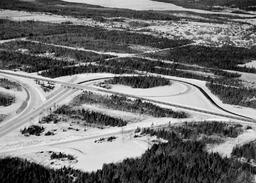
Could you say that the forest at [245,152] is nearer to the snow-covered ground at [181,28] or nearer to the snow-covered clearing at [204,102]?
the snow-covered clearing at [204,102]

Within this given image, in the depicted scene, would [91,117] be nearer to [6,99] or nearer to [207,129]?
[6,99]

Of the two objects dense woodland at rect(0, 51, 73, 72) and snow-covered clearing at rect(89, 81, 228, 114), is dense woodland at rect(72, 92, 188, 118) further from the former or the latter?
dense woodland at rect(0, 51, 73, 72)

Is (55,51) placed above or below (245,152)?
above

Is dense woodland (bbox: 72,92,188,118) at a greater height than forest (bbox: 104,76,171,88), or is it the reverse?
forest (bbox: 104,76,171,88)

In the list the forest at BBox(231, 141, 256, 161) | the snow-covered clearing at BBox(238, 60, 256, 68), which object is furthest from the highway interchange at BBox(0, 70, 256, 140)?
the snow-covered clearing at BBox(238, 60, 256, 68)

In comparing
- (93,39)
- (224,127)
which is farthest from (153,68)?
(93,39)

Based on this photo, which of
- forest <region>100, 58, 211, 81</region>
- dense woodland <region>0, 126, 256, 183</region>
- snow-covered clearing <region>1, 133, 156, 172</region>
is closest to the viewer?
dense woodland <region>0, 126, 256, 183</region>

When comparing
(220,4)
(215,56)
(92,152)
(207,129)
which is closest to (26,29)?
(215,56)
